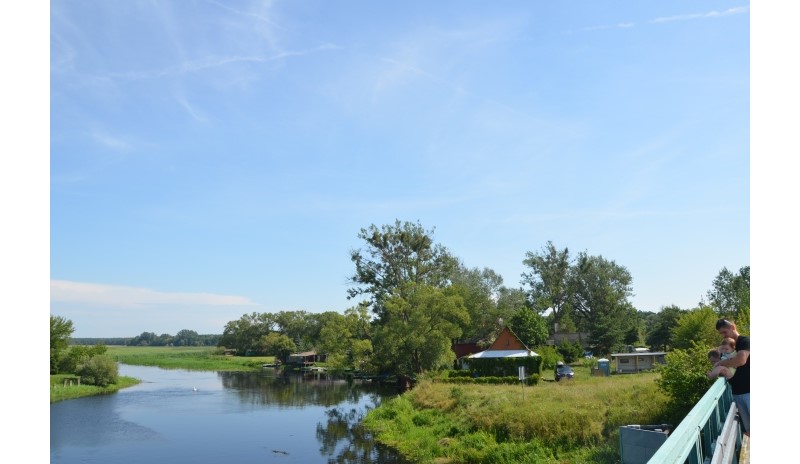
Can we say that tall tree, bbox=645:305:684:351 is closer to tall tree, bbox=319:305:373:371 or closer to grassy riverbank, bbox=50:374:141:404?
tall tree, bbox=319:305:373:371

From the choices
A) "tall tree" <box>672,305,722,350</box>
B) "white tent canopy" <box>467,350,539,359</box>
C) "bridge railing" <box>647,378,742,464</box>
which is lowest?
"white tent canopy" <box>467,350,539,359</box>

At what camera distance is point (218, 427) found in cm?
2919

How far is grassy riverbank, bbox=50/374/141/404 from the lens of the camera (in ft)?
136

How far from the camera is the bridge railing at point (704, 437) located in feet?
8.39

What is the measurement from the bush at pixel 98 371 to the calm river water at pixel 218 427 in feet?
6.21

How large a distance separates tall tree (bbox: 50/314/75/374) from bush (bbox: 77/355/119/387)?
428 cm

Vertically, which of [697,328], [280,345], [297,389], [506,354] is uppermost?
[697,328]

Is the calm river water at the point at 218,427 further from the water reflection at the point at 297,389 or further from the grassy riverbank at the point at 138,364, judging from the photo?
the grassy riverbank at the point at 138,364

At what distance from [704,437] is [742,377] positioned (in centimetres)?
72

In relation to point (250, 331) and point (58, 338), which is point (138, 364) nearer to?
point (250, 331)

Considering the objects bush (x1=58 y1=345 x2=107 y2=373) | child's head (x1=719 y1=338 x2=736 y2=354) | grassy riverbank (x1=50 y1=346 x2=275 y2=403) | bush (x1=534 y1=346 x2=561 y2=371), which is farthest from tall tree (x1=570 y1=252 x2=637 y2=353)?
child's head (x1=719 y1=338 x2=736 y2=354)

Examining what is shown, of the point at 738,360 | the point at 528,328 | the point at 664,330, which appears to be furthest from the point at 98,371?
the point at 738,360

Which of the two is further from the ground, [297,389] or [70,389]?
[70,389]

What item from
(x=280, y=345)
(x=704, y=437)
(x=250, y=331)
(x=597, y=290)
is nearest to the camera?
(x=704, y=437)
